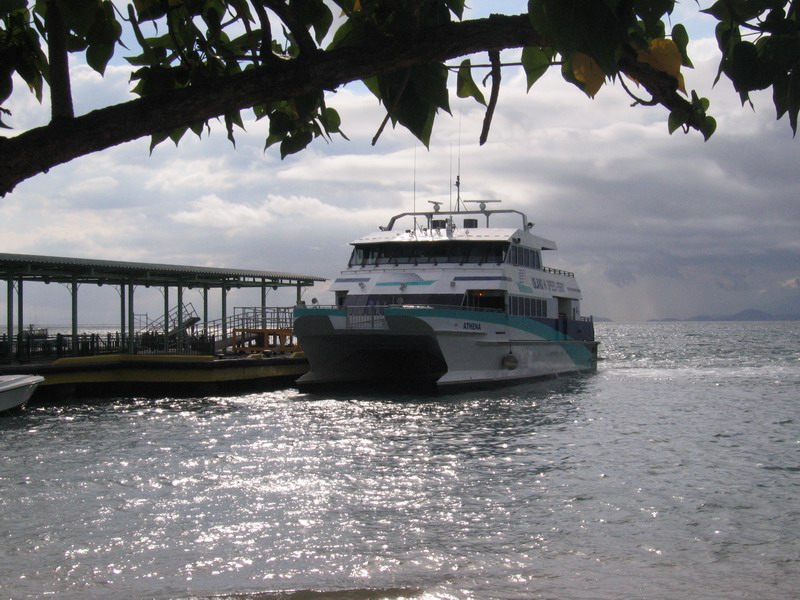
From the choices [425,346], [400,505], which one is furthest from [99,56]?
[425,346]

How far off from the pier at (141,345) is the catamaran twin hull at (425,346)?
2.86 meters

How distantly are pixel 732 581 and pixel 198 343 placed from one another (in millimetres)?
26216

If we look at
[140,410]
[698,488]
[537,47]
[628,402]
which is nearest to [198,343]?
[140,410]

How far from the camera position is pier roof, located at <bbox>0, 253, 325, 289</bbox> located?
25.3 m

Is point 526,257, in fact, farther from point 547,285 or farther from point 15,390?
point 15,390

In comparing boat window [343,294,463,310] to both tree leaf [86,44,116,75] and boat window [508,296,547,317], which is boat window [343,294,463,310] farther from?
tree leaf [86,44,116,75]

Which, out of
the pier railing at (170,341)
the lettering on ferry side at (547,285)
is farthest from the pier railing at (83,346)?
the lettering on ferry side at (547,285)

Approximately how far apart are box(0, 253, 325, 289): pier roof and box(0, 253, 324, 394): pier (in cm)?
3

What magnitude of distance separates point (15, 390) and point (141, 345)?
1177 centimetres

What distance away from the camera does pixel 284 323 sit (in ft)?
113

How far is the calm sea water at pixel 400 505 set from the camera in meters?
8.04

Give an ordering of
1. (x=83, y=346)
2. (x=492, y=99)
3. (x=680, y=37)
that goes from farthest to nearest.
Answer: (x=83, y=346) → (x=492, y=99) → (x=680, y=37)

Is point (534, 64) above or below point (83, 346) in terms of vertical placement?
above

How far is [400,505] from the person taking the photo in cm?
1090
